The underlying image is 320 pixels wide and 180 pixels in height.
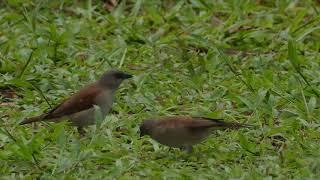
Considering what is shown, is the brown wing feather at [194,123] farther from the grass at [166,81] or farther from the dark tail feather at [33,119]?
the dark tail feather at [33,119]

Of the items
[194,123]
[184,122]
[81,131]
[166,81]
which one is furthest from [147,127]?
[166,81]

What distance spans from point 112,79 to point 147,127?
3.29ft

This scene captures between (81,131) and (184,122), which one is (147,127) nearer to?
(184,122)

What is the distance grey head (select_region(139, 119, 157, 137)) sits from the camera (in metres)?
7.96

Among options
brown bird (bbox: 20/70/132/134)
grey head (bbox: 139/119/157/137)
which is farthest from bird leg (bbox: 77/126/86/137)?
grey head (bbox: 139/119/157/137)

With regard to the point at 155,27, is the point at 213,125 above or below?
above

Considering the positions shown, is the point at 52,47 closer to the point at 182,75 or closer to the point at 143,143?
the point at 182,75

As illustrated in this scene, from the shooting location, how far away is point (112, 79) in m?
8.88

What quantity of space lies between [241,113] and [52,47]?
2257mm

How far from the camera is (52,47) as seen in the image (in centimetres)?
1041

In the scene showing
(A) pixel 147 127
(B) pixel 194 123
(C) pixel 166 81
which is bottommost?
(C) pixel 166 81

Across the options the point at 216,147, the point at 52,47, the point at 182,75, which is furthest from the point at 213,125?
the point at 52,47

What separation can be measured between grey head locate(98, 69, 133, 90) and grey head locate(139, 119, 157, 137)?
0.82 metres

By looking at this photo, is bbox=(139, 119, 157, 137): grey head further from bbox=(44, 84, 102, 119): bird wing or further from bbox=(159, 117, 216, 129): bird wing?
bbox=(44, 84, 102, 119): bird wing
